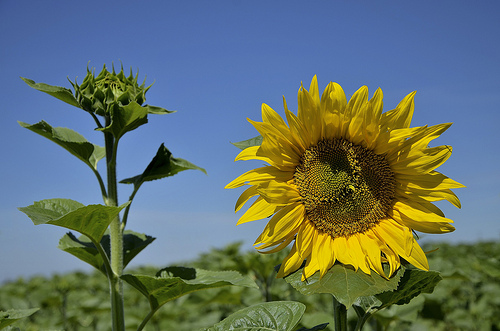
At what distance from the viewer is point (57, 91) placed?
1887 mm

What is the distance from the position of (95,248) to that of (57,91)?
2.36 ft

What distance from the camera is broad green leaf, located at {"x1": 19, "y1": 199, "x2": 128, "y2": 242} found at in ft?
5.38

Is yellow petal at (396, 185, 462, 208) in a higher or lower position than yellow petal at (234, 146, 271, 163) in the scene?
lower

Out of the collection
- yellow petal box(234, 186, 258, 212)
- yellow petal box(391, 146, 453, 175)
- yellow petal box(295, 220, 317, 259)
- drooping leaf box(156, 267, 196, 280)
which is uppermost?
yellow petal box(391, 146, 453, 175)

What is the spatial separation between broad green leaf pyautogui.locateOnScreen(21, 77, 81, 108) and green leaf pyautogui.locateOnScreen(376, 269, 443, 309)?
1452mm

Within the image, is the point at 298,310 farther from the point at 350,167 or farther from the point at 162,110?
the point at 162,110

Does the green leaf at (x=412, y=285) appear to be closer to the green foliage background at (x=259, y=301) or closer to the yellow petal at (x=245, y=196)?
the yellow petal at (x=245, y=196)

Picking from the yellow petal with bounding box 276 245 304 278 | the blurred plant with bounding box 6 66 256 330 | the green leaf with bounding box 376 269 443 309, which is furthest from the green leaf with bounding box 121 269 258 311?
the green leaf with bounding box 376 269 443 309

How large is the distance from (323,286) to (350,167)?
1.51 feet

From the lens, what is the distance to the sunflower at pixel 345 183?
1526mm

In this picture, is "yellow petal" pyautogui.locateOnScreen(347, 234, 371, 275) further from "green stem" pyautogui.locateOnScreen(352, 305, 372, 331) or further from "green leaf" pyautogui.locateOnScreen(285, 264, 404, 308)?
"green stem" pyautogui.locateOnScreen(352, 305, 372, 331)

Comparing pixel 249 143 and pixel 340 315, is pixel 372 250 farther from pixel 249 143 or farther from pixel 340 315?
pixel 249 143

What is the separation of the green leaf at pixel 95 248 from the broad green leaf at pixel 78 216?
0.23 meters

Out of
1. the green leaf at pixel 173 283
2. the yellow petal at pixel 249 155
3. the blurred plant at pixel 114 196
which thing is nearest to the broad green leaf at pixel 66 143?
the blurred plant at pixel 114 196
